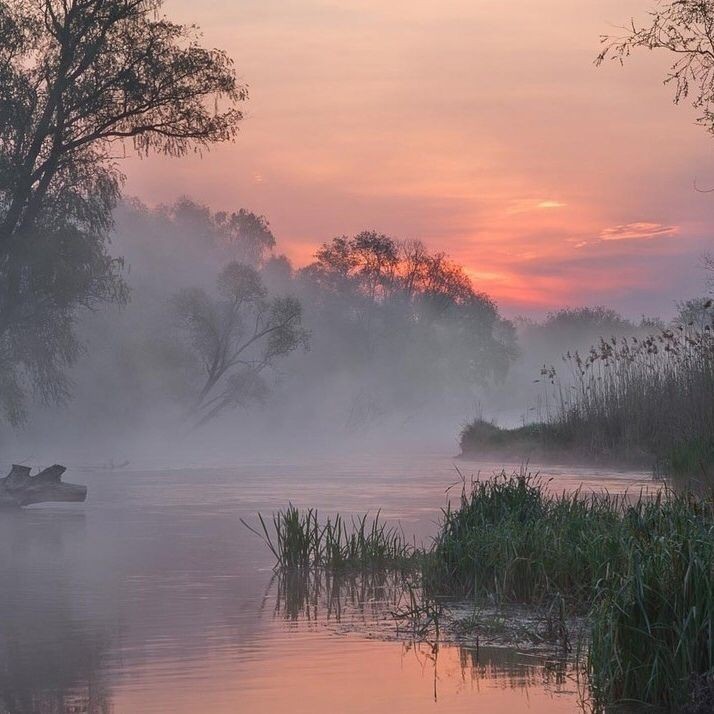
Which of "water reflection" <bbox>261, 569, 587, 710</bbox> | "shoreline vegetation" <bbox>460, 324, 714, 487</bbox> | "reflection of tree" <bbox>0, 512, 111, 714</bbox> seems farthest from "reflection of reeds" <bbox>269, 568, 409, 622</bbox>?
"shoreline vegetation" <bbox>460, 324, 714, 487</bbox>

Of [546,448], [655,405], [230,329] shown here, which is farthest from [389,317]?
[655,405]

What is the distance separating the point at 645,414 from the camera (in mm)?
29766

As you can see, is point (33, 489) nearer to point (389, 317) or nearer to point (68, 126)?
point (68, 126)

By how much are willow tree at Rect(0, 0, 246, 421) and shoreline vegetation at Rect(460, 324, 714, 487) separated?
10949 mm

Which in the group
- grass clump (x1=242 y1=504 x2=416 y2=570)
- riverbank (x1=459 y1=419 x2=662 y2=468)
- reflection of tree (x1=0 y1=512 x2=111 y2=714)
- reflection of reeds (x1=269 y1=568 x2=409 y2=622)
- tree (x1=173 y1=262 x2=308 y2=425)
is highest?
tree (x1=173 y1=262 x2=308 y2=425)

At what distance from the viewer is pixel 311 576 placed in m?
13.9

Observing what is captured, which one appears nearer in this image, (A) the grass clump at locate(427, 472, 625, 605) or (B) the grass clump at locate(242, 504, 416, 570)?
(A) the grass clump at locate(427, 472, 625, 605)

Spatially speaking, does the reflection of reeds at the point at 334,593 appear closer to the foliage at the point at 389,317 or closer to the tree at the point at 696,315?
the tree at the point at 696,315

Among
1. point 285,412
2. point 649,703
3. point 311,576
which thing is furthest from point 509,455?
point 285,412

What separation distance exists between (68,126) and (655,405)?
Answer: 14.5 meters

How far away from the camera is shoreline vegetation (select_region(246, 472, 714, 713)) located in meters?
7.64

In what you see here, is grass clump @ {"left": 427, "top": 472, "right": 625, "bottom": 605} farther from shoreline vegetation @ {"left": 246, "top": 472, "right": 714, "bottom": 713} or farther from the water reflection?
the water reflection

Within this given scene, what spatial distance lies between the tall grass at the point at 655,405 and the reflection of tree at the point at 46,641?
1002 centimetres

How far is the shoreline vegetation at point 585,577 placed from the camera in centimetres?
764
